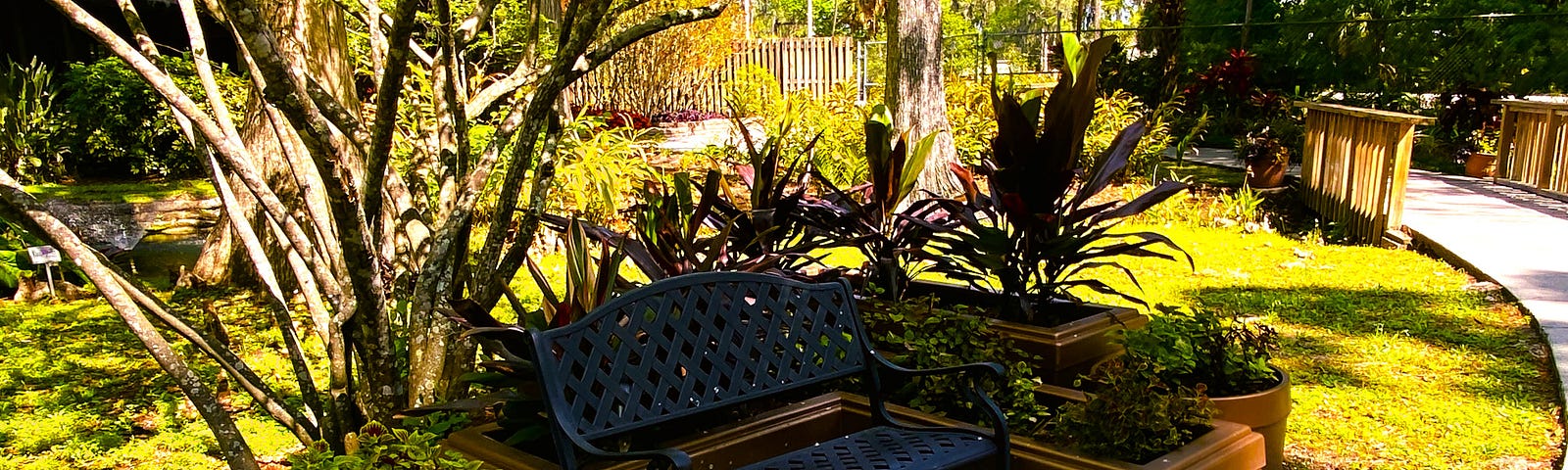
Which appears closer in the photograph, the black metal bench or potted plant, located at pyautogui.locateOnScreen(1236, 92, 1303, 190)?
the black metal bench

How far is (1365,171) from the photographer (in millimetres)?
8117

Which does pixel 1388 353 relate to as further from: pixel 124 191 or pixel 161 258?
pixel 124 191

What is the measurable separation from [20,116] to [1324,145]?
38.6ft

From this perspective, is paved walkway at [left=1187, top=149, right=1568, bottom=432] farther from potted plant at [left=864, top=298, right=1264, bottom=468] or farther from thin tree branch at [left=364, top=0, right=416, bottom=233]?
thin tree branch at [left=364, top=0, right=416, bottom=233]

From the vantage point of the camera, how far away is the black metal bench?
2490 millimetres

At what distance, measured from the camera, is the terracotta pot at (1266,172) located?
1020 cm

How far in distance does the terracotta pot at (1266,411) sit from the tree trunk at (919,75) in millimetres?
6374

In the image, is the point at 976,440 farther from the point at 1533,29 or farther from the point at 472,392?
the point at 1533,29

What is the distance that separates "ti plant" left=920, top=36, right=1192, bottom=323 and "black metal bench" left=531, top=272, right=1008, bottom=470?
39.5 inches

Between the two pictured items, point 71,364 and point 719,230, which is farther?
point 71,364

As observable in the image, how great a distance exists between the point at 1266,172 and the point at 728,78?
500 inches

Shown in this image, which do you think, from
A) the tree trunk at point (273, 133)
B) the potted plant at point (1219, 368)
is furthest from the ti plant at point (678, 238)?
the potted plant at point (1219, 368)

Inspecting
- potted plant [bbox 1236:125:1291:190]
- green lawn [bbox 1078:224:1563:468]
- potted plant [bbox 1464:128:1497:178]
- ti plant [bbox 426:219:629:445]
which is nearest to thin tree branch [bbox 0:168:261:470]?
ti plant [bbox 426:219:629:445]

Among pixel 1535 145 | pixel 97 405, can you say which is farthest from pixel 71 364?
pixel 1535 145
